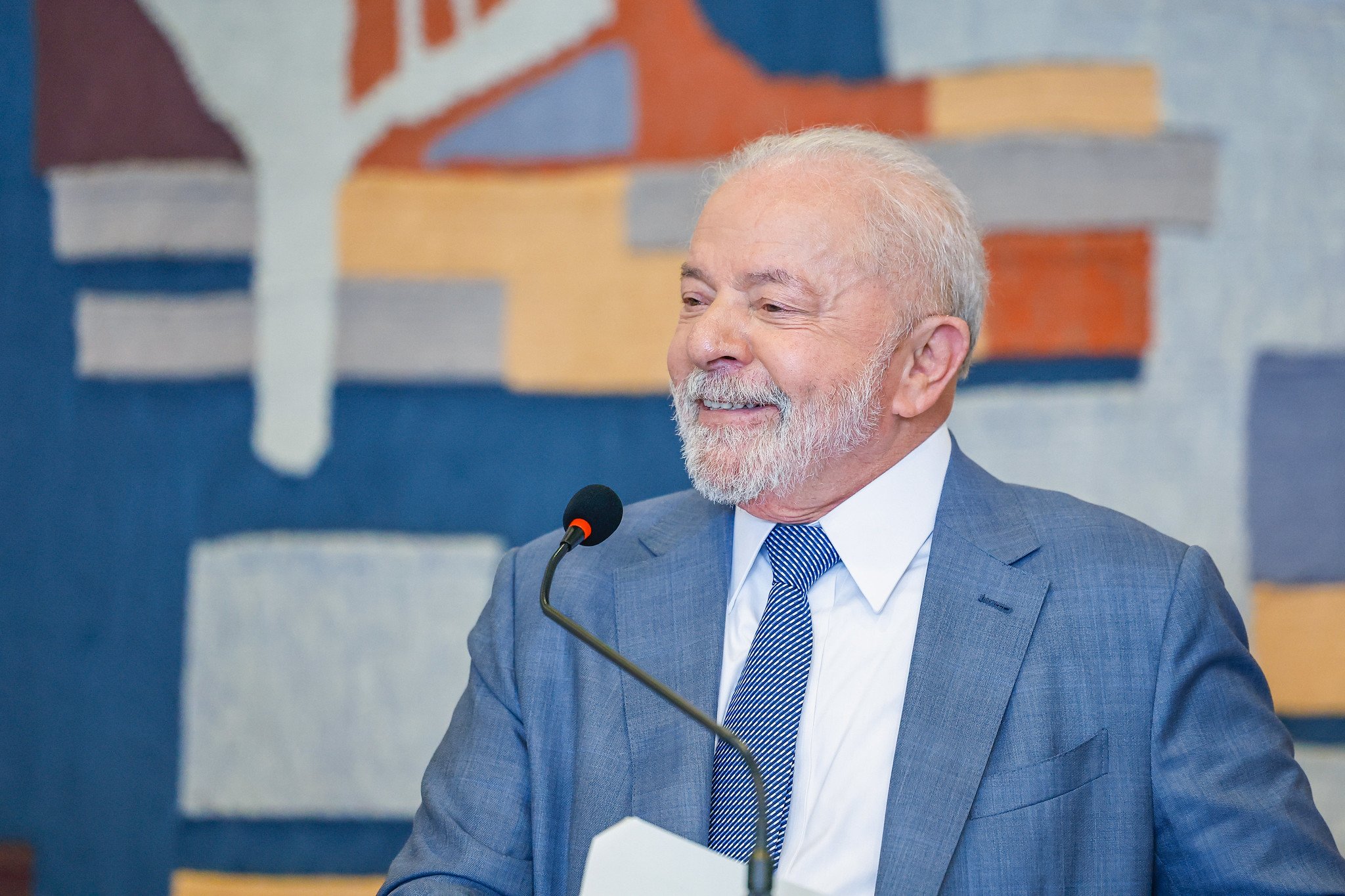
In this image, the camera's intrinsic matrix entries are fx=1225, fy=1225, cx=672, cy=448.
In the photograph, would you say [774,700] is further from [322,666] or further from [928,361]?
[322,666]

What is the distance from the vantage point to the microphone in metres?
0.95

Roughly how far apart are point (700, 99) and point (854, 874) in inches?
59.3

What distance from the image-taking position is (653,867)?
1016 millimetres

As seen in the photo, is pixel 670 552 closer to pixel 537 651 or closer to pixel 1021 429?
pixel 537 651

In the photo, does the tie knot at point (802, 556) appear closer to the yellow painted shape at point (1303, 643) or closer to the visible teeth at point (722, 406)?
the visible teeth at point (722, 406)

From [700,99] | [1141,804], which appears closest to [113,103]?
[700,99]

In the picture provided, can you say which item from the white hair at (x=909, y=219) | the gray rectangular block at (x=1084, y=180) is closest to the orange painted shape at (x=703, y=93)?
the gray rectangular block at (x=1084, y=180)

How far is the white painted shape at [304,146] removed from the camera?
2.39 metres

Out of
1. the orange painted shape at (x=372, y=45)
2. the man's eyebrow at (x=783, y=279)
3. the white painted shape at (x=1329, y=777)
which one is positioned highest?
the orange painted shape at (x=372, y=45)

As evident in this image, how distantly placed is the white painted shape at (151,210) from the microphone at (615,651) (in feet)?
4.22

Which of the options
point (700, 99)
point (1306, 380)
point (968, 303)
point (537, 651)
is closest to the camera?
point (537, 651)

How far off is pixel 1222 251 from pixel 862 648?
1.20 metres

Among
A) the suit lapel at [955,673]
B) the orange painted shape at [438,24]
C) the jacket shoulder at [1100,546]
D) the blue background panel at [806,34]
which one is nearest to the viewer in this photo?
the suit lapel at [955,673]

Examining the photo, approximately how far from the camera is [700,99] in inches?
91.7
